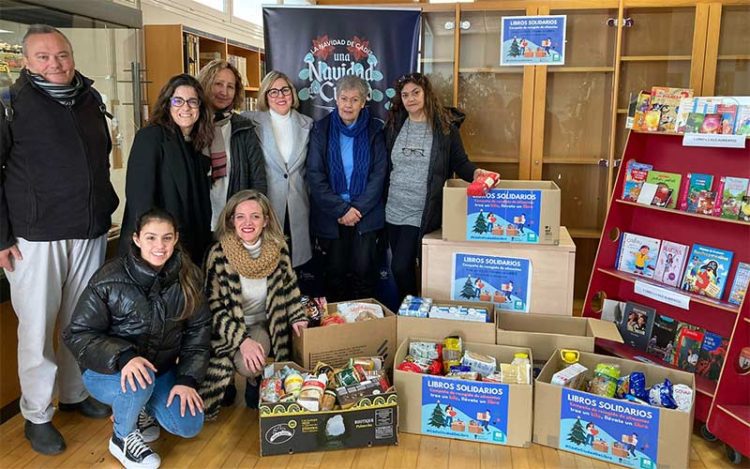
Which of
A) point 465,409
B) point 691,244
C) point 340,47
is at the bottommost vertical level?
point 465,409

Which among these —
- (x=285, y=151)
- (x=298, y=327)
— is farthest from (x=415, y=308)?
(x=285, y=151)

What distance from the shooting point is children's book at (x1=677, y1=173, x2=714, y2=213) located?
267cm

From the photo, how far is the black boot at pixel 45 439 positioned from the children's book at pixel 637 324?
7.96ft

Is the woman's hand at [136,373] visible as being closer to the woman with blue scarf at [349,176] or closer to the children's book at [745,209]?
the woman with blue scarf at [349,176]

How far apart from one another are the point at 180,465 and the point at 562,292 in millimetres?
1732

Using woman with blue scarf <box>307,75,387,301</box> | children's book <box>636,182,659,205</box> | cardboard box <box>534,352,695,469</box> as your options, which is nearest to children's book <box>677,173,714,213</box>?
children's book <box>636,182,659,205</box>

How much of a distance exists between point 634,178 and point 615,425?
4.14 ft

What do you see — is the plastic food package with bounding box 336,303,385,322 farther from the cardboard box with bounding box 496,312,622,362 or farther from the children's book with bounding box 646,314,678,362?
the children's book with bounding box 646,314,678,362

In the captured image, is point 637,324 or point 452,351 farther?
point 637,324

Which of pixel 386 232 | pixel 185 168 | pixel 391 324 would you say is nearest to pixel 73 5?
pixel 185 168

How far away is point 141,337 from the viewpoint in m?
2.22

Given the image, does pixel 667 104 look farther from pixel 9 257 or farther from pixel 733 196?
pixel 9 257

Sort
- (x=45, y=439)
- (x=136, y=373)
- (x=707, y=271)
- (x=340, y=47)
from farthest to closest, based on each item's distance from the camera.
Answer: (x=340, y=47) < (x=707, y=271) < (x=45, y=439) < (x=136, y=373)

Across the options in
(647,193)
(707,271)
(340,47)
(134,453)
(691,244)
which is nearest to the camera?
(134,453)
